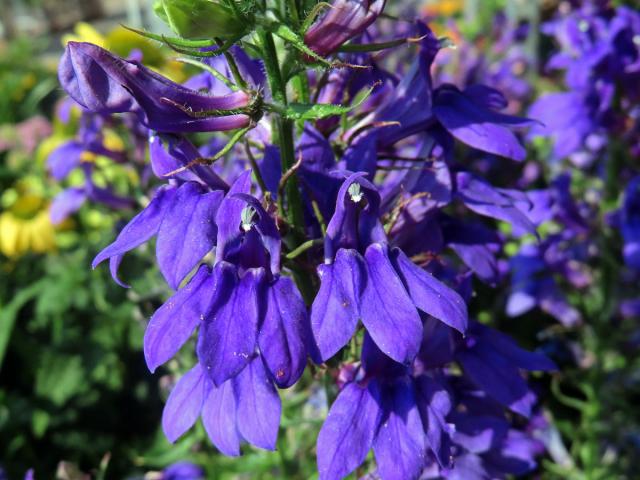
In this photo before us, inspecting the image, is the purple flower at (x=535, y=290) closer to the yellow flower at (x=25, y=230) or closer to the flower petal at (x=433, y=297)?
the flower petal at (x=433, y=297)

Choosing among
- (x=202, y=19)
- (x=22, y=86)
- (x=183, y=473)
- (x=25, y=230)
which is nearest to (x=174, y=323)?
(x=202, y=19)

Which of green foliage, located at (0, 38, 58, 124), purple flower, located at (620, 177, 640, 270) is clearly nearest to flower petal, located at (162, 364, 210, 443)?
purple flower, located at (620, 177, 640, 270)

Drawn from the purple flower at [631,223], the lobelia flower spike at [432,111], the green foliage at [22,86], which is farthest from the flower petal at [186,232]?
the green foliage at [22,86]

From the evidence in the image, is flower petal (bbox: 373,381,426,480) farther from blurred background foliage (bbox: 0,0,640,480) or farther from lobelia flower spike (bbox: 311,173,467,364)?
blurred background foliage (bbox: 0,0,640,480)

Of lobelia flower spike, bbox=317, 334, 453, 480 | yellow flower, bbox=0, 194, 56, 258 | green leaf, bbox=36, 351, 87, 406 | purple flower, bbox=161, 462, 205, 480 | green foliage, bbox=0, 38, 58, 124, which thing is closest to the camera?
lobelia flower spike, bbox=317, 334, 453, 480

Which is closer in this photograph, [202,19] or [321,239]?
[202,19]

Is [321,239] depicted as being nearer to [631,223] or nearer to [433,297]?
[433,297]
